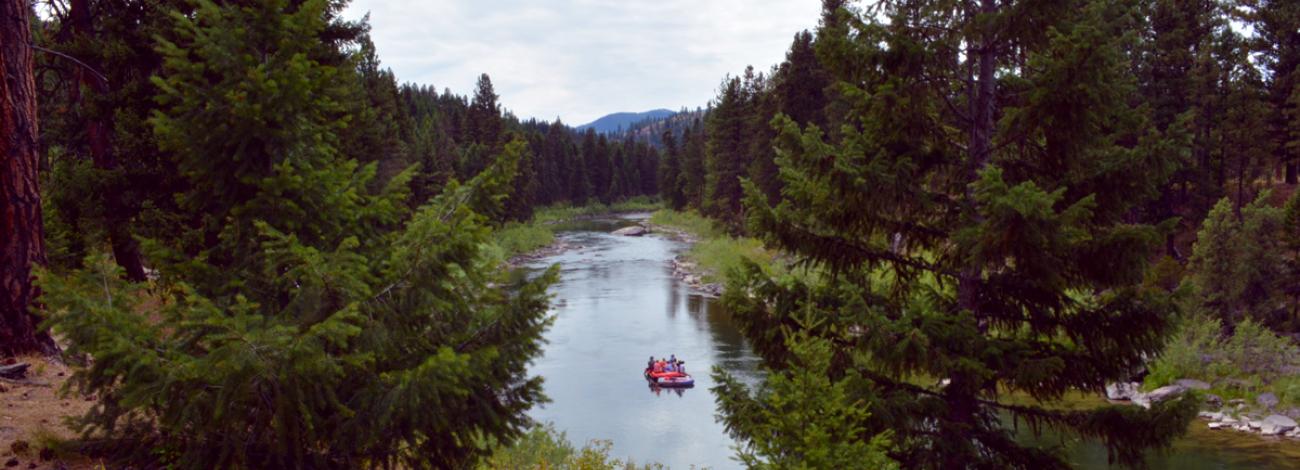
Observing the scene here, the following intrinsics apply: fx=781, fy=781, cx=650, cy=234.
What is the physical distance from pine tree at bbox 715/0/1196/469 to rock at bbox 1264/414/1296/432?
14993 millimetres

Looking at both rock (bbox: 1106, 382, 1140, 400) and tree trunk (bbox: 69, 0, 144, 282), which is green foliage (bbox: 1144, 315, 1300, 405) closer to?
rock (bbox: 1106, 382, 1140, 400)

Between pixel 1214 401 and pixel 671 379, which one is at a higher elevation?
pixel 671 379

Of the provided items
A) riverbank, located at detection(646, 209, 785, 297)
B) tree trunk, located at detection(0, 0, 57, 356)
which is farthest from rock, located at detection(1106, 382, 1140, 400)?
tree trunk, located at detection(0, 0, 57, 356)

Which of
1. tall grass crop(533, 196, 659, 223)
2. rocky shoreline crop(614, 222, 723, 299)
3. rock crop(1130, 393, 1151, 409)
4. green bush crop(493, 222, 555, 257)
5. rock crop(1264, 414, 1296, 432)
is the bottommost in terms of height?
rock crop(1130, 393, 1151, 409)

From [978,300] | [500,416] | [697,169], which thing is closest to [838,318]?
[978,300]

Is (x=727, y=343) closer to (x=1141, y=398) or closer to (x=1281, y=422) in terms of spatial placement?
(x=1141, y=398)

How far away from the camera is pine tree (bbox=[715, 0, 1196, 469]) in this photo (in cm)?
693

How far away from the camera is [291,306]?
200 inches

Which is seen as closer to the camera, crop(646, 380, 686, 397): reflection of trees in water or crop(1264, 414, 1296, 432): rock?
crop(1264, 414, 1296, 432): rock

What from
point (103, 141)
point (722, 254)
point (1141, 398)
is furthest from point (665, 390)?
point (722, 254)

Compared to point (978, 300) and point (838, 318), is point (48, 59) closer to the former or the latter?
point (838, 318)

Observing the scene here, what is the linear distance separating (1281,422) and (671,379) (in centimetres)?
1478

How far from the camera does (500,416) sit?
19.2 ft

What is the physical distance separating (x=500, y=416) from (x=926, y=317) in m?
4.04
